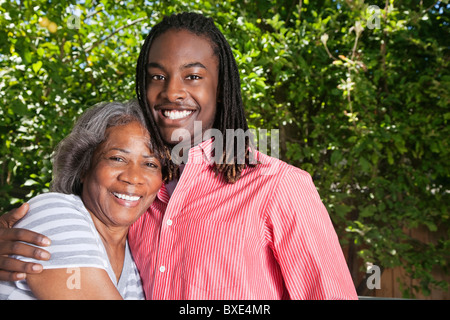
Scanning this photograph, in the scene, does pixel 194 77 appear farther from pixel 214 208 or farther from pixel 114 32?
pixel 114 32

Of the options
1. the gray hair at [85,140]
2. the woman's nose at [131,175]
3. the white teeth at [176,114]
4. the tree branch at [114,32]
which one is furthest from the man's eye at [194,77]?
the tree branch at [114,32]

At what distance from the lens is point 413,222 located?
3.28 m

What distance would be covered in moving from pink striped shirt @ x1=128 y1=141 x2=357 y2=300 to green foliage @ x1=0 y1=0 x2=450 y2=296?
1491 millimetres

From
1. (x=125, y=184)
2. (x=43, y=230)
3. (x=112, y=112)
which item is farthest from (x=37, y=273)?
(x=112, y=112)

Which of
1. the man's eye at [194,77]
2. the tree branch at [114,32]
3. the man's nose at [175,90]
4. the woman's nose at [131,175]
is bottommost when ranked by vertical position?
the woman's nose at [131,175]

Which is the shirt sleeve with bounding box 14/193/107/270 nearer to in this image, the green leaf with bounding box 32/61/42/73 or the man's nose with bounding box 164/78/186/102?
the man's nose with bounding box 164/78/186/102

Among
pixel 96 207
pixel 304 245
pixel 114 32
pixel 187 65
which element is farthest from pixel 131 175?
pixel 114 32

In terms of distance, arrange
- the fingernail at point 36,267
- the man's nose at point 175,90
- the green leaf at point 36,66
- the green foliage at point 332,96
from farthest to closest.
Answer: the green foliage at point 332,96 < the green leaf at point 36,66 < the man's nose at point 175,90 < the fingernail at point 36,267

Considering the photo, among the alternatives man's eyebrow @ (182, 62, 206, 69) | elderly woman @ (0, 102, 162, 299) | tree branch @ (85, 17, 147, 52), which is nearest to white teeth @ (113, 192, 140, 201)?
elderly woman @ (0, 102, 162, 299)

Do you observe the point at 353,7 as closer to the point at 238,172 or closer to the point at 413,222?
the point at 413,222

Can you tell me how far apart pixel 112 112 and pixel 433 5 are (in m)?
2.52

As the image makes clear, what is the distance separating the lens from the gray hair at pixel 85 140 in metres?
1.55

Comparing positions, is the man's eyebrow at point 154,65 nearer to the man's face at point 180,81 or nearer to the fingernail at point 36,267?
the man's face at point 180,81

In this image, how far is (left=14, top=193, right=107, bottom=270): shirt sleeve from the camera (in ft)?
4.10
